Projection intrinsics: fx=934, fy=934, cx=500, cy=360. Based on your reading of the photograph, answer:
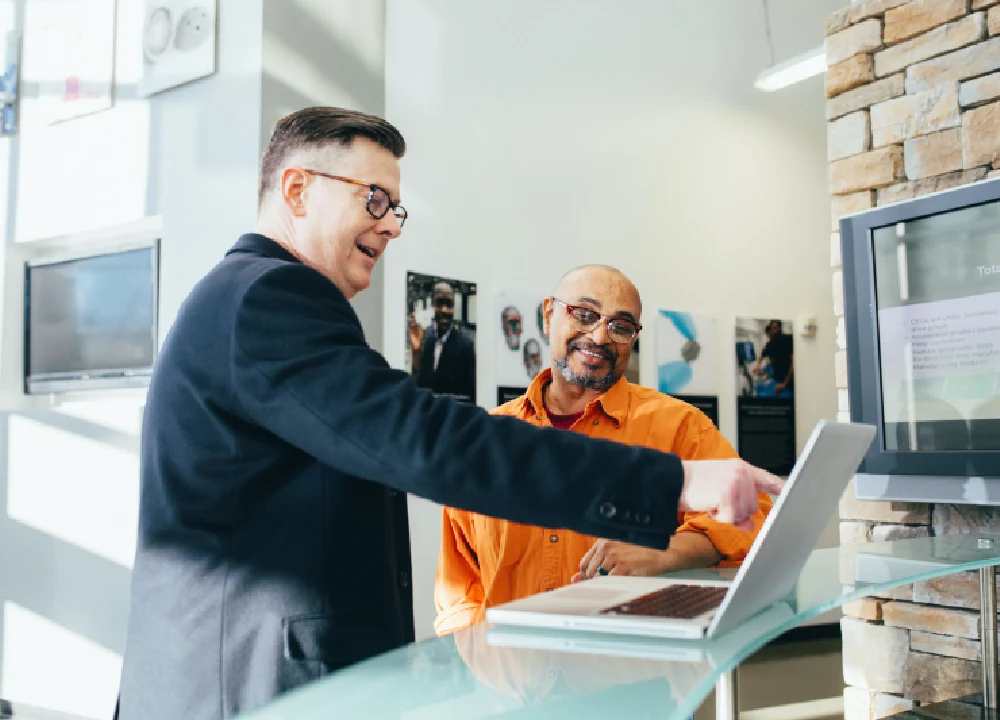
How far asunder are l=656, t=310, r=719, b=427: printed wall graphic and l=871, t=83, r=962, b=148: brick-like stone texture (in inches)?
111

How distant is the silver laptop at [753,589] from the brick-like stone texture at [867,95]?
6.18 ft

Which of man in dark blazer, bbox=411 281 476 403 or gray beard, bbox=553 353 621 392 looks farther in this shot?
man in dark blazer, bbox=411 281 476 403

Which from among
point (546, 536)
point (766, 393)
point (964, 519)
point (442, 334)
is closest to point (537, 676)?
point (546, 536)

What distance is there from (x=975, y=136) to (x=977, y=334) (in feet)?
1.75

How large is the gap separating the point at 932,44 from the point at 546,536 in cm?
176

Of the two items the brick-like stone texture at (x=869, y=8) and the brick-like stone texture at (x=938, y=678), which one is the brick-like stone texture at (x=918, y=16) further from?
the brick-like stone texture at (x=938, y=678)

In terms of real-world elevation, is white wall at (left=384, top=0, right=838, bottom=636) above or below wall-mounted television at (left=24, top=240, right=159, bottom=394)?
above

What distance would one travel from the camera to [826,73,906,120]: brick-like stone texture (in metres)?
2.71

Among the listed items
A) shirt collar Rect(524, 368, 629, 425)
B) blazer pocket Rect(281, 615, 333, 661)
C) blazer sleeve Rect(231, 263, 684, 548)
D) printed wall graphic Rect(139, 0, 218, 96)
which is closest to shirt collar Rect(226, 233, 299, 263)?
blazer sleeve Rect(231, 263, 684, 548)

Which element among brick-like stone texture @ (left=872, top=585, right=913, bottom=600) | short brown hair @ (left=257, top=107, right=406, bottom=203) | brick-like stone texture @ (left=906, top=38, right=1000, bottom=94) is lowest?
brick-like stone texture @ (left=872, top=585, right=913, bottom=600)

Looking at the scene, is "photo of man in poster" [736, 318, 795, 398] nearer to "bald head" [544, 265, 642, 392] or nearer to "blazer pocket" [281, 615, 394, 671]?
"bald head" [544, 265, 642, 392]

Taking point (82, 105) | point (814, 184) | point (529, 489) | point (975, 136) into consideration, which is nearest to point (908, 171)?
point (975, 136)

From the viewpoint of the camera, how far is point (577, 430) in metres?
2.39

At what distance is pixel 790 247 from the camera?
6.27m
